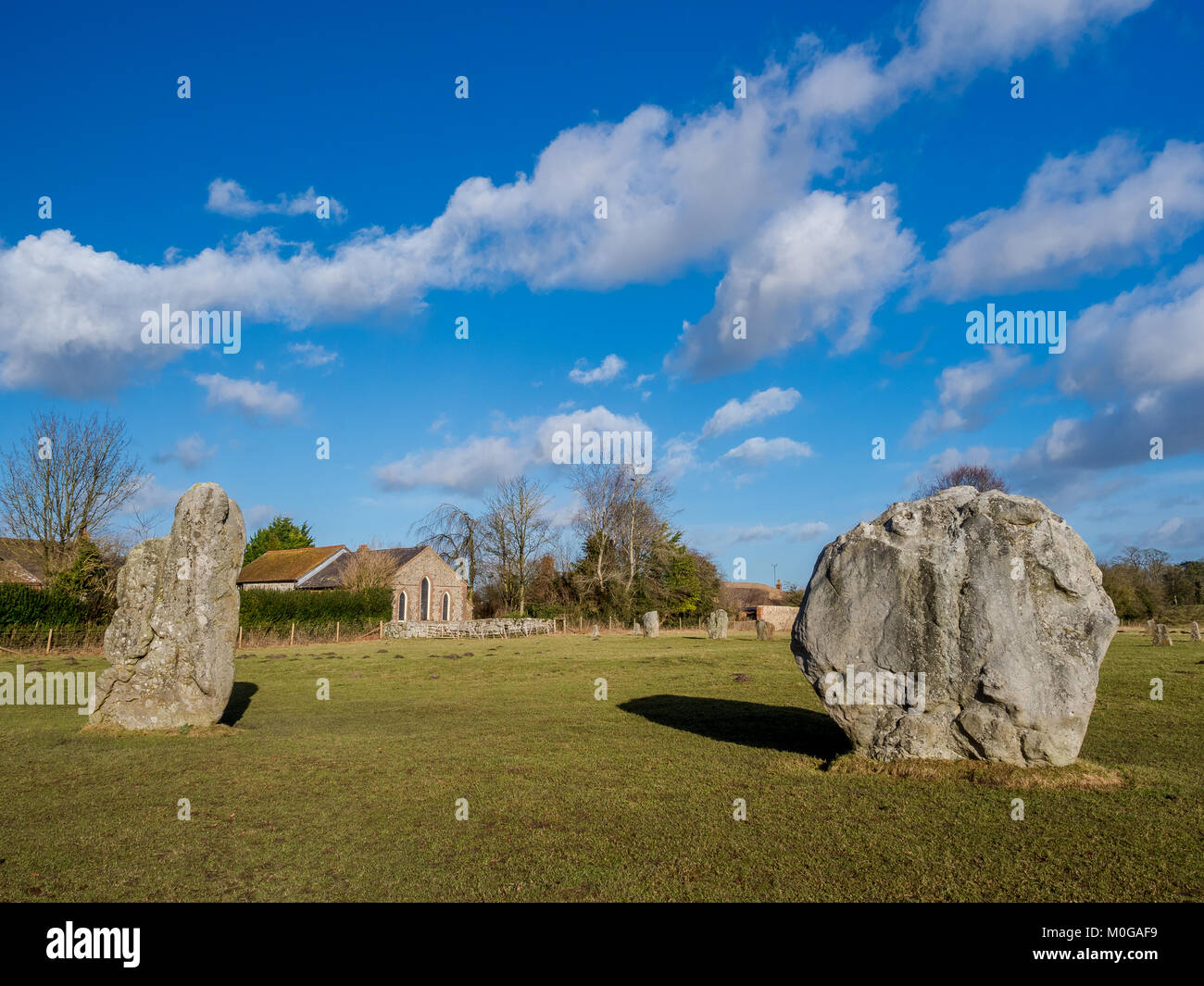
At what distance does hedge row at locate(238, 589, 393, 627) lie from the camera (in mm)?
41156

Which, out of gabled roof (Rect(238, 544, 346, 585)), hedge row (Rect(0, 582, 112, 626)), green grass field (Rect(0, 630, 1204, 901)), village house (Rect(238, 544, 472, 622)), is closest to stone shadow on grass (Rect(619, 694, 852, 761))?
green grass field (Rect(0, 630, 1204, 901))

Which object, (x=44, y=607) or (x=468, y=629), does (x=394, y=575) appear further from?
(x=44, y=607)

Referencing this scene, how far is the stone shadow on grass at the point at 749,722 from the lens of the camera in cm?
1196

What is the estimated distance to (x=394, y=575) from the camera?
5506 cm

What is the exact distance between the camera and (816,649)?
9953 mm

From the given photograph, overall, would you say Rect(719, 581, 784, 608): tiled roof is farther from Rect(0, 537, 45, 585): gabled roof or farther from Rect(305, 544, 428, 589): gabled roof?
Rect(0, 537, 45, 585): gabled roof

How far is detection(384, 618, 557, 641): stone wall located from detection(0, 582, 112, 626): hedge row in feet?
48.5

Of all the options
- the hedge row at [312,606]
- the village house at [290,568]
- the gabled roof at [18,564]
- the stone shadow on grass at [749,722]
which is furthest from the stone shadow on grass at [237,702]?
the village house at [290,568]

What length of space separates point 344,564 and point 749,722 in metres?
51.2

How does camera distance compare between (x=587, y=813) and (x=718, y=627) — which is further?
(x=718, y=627)

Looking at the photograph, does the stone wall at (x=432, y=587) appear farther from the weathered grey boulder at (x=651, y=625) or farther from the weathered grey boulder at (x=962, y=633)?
the weathered grey boulder at (x=962, y=633)

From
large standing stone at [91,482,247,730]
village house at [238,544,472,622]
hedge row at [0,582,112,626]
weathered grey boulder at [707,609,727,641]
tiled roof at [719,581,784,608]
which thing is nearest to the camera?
large standing stone at [91,482,247,730]

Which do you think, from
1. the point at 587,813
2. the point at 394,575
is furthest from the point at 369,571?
the point at 587,813
